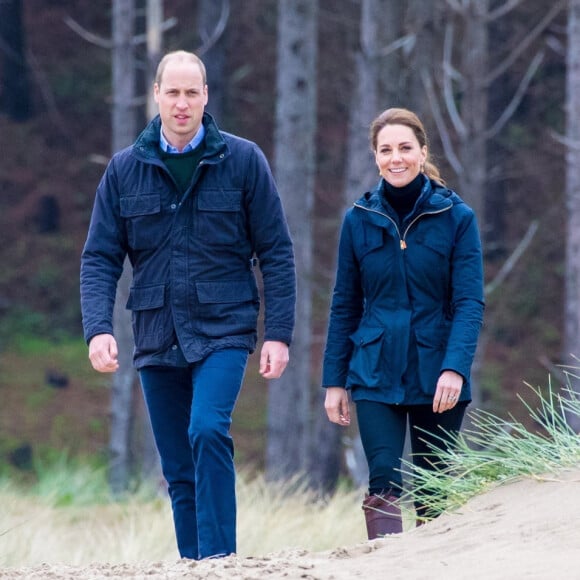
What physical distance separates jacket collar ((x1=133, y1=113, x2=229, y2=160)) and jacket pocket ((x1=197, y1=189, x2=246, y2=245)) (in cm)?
16

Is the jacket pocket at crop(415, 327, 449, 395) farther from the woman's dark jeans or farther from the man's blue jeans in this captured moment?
the man's blue jeans

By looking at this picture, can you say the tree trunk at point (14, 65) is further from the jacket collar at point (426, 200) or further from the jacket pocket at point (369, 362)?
the jacket pocket at point (369, 362)

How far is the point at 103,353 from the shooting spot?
480 cm

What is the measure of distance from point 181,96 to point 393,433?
161 centimetres

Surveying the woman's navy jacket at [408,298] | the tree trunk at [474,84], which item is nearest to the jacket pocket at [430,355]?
the woman's navy jacket at [408,298]

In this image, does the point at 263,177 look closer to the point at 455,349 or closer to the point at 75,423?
the point at 455,349

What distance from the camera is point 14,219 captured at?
21.9 meters

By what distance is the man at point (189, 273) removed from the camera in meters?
4.85

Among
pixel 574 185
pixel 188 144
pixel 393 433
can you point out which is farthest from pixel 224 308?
pixel 574 185

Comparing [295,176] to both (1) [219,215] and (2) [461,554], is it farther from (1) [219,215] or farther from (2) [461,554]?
(2) [461,554]

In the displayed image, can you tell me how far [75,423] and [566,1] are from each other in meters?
8.76

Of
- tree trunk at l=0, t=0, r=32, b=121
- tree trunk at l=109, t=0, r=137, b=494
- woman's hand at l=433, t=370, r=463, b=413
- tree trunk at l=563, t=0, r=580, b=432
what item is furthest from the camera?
tree trunk at l=0, t=0, r=32, b=121

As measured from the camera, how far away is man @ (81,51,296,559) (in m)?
4.85

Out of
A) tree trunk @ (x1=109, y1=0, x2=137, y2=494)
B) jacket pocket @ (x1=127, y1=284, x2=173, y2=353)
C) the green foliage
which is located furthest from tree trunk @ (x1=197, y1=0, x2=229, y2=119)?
the green foliage
